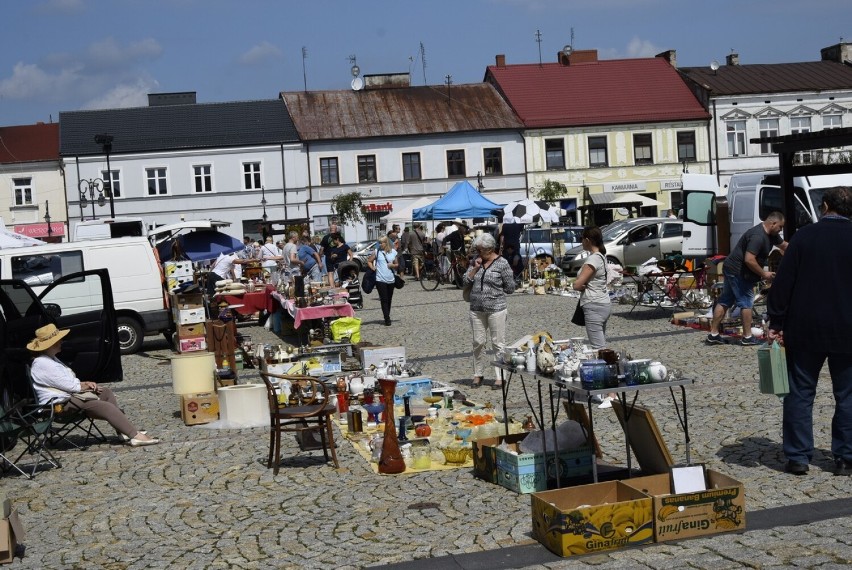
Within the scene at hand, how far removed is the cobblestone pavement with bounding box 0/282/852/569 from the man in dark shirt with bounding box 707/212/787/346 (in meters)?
2.34

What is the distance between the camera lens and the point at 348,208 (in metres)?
51.9

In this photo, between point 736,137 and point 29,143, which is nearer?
point 736,137

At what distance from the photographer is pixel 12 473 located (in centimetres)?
962

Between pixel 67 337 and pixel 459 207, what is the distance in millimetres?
19558

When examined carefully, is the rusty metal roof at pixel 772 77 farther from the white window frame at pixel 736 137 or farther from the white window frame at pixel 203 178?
the white window frame at pixel 203 178

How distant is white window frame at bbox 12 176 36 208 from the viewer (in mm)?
58312

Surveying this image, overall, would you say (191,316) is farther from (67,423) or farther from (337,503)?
(337,503)

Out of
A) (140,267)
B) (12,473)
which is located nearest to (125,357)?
(140,267)

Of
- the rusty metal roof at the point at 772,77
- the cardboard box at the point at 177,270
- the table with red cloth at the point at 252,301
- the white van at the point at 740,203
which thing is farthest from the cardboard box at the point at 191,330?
the rusty metal roof at the point at 772,77

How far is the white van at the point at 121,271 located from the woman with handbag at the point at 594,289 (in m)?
9.56

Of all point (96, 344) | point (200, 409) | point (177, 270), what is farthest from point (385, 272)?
point (200, 409)

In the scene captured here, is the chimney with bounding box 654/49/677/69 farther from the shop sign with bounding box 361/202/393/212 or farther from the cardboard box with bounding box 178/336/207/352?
the cardboard box with bounding box 178/336/207/352

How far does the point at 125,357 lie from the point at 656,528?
44.8 ft

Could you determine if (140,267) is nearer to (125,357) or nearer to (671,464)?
(125,357)
